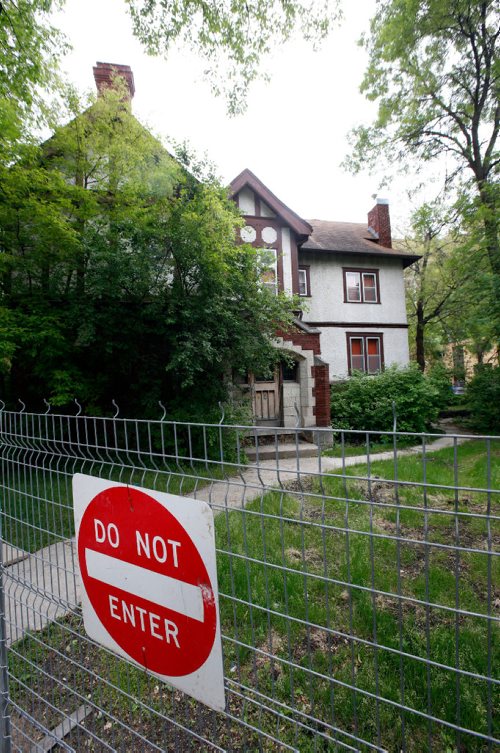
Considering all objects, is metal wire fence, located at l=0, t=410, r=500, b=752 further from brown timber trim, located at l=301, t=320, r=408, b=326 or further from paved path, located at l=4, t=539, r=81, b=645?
brown timber trim, located at l=301, t=320, r=408, b=326

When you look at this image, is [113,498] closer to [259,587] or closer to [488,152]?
[259,587]

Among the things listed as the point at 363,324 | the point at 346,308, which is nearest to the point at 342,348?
the point at 363,324

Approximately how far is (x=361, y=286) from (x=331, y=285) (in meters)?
1.44

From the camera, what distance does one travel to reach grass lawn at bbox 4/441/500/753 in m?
1.67

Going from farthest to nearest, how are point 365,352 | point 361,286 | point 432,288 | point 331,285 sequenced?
point 432,288, point 361,286, point 365,352, point 331,285

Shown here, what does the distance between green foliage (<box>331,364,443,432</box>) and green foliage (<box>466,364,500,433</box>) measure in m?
1.25

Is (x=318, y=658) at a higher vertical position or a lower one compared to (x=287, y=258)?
lower

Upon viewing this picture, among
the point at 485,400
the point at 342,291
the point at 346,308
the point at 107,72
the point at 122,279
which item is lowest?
the point at 485,400

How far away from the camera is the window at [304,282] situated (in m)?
16.6

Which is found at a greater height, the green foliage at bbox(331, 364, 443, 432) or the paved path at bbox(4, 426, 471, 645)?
the green foliage at bbox(331, 364, 443, 432)

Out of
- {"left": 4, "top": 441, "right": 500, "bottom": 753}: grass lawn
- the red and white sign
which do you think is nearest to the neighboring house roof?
{"left": 4, "top": 441, "right": 500, "bottom": 753}: grass lawn

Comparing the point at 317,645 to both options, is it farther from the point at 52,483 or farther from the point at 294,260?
the point at 294,260

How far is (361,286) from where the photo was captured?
17.5 m

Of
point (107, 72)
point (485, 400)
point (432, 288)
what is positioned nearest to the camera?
point (107, 72)
